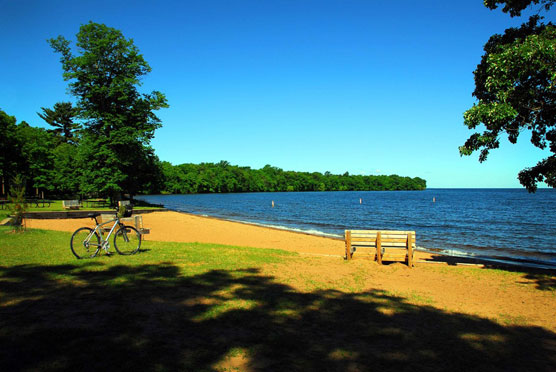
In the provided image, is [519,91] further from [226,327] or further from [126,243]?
[126,243]

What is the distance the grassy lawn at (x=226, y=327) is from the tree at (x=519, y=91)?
544cm

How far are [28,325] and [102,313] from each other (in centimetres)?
95

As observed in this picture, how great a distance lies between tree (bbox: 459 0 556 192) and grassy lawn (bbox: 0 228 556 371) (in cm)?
544

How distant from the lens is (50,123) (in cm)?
8506

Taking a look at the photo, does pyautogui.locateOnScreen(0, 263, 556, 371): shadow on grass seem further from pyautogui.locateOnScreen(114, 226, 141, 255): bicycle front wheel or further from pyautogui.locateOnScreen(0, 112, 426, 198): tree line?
pyautogui.locateOnScreen(0, 112, 426, 198): tree line

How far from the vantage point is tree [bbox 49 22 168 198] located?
35969 mm

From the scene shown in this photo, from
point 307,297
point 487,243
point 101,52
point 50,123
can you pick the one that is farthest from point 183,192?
point 307,297

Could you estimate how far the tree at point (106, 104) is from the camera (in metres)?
36.0

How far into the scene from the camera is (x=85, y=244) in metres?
10.0

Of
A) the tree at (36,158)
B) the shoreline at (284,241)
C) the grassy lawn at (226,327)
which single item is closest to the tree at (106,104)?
the shoreline at (284,241)

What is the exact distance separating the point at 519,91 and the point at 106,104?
3879cm

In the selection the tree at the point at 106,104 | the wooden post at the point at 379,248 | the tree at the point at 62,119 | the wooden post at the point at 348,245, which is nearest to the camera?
the wooden post at the point at 379,248

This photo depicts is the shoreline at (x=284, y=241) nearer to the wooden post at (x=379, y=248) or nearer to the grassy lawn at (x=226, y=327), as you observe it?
the wooden post at (x=379, y=248)

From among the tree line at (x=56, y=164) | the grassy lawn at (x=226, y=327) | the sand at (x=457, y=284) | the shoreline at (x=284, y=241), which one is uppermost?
the tree line at (x=56, y=164)
